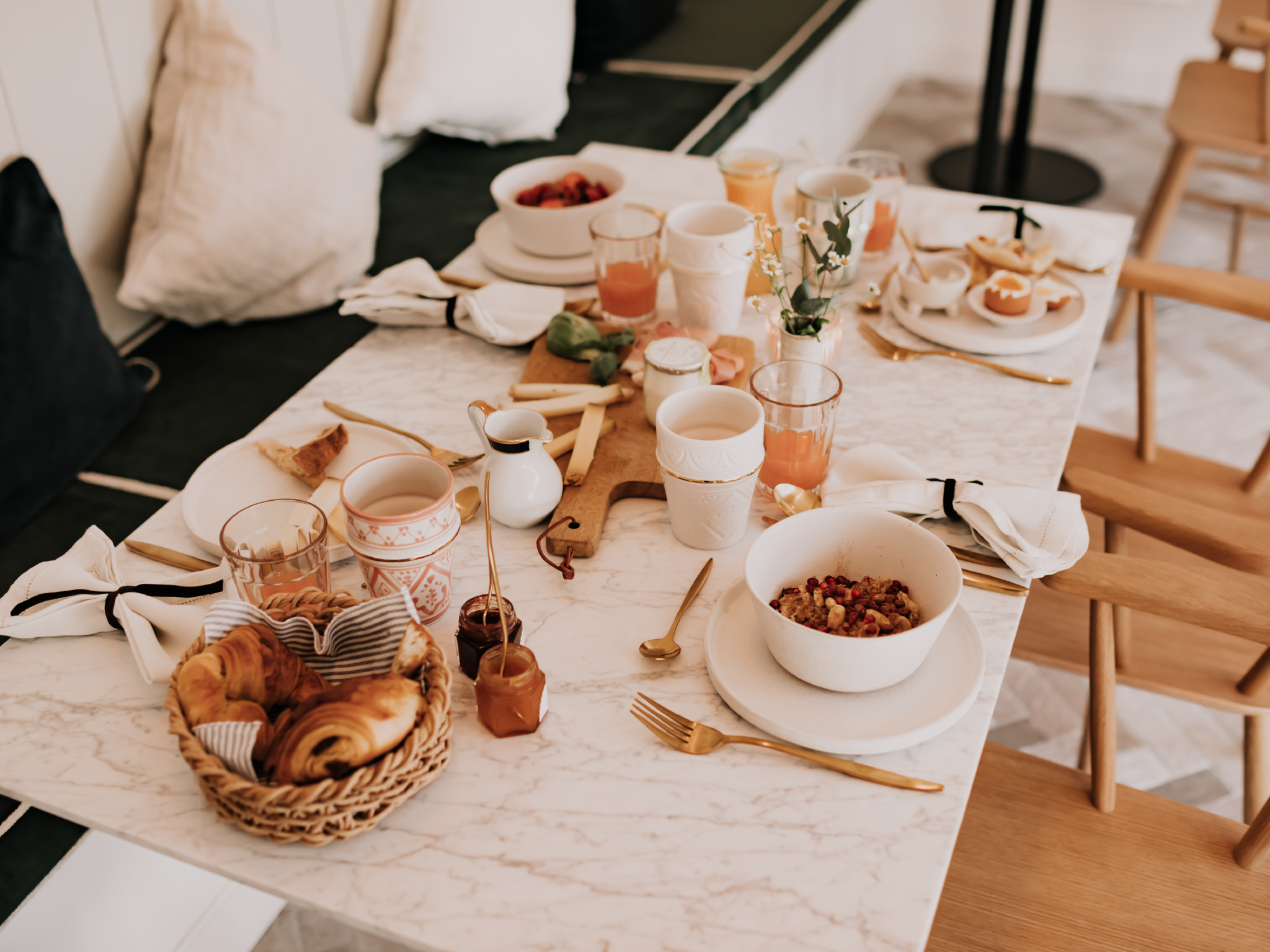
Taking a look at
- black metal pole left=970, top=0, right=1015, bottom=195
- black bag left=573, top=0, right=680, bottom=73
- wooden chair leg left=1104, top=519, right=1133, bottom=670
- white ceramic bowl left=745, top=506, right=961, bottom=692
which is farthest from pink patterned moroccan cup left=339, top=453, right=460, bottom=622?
black metal pole left=970, top=0, right=1015, bottom=195

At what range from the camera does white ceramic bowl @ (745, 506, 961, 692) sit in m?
0.87

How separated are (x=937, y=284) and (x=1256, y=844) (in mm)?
808

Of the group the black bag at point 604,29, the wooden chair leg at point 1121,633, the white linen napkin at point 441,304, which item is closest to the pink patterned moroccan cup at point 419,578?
the white linen napkin at point 441,304

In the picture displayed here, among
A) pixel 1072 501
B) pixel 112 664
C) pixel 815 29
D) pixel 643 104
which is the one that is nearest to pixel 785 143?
pixel 815 29

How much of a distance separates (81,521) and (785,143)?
2504 mm

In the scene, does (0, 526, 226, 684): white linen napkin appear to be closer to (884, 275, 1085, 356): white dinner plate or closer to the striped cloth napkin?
the striped cloth napkin

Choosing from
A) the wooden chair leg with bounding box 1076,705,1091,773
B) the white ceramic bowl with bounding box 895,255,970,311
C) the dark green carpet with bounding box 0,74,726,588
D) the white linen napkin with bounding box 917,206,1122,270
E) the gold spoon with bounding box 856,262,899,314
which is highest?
the white linen napkin with bounding box 917,206,1122,270

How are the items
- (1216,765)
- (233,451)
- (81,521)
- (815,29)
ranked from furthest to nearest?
(815,29), (1216,765), (81,521), (233,451)

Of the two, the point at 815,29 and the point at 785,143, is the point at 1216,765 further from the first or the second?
the point at 815,29

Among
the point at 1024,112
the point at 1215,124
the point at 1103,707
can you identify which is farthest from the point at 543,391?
the point at 1024,112

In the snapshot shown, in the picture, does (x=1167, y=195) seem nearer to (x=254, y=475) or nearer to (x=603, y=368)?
(x=603, y=368)

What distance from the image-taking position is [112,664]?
1005 millimetres

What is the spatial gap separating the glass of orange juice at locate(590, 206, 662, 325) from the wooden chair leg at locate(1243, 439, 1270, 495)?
99 centimetres

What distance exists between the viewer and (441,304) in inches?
59.7
